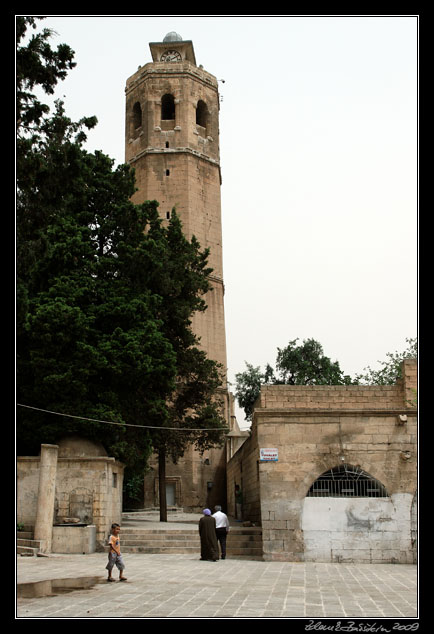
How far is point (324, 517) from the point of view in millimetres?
15359

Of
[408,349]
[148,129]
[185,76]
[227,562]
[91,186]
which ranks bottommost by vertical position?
[227,562]

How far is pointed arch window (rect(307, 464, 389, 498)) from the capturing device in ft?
51.1

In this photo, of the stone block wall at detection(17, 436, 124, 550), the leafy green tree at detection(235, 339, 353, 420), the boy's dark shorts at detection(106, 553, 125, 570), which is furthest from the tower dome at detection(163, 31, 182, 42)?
the boy's dark shorts at detection(106, 553, 125, 570)

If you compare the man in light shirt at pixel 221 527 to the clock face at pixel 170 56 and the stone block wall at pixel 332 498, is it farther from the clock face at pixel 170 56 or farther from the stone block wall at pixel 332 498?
the clock face at pixel 170 56

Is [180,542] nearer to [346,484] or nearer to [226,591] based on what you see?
[346,484]

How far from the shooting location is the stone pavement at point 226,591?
8180 mm

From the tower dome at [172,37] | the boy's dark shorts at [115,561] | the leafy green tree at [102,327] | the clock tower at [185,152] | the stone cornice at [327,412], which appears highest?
the tower dome at [172,37]

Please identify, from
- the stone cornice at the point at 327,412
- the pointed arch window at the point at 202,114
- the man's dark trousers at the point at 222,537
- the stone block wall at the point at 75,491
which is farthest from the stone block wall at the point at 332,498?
the pointed arch window at the point at 202,114

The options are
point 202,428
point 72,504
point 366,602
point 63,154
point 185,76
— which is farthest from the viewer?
point 185,76

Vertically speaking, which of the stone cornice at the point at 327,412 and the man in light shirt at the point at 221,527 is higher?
the stone cornice at the point at 327,412

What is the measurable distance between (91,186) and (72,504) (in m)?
10.6

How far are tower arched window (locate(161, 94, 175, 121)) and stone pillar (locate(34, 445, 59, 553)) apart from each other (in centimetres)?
2893

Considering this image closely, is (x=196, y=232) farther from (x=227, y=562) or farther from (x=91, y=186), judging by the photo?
(x=227, y=562)

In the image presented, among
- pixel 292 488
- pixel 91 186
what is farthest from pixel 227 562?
pixel 91 186
